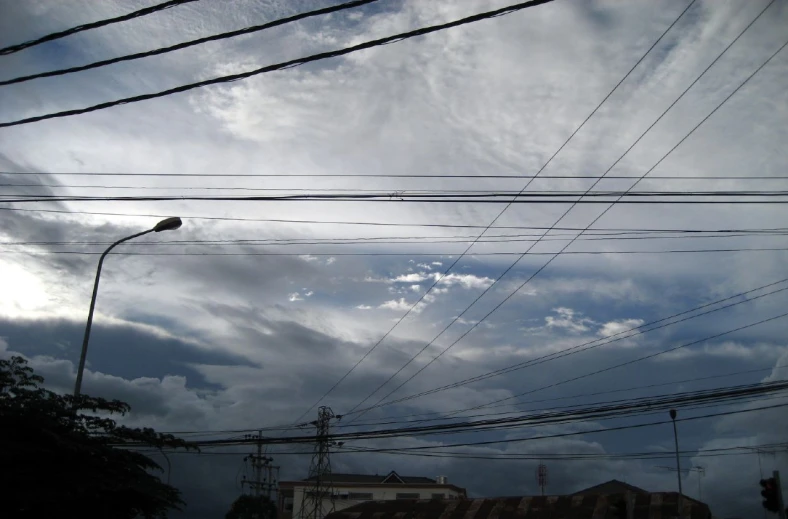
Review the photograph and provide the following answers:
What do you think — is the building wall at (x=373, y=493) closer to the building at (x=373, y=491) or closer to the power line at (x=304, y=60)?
the building at (x=373, y=491)

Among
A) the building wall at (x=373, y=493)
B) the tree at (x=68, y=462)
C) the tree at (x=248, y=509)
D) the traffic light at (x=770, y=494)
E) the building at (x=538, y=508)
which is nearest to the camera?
the tree at (x=68, y=462)

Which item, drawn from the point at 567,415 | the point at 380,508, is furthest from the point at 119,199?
the point at 380,508

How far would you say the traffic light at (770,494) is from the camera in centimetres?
1666

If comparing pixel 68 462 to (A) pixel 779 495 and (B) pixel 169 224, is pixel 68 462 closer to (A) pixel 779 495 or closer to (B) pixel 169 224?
(B) pixel 169 224

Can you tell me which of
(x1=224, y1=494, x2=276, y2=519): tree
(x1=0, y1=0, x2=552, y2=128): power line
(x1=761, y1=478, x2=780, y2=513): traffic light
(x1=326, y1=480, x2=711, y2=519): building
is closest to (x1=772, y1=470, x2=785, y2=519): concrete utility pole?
(x1=761, y1=478, x2=780, y2=513): traffic light

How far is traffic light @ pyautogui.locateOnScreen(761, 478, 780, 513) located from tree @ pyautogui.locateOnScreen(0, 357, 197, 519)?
14167 millimetres

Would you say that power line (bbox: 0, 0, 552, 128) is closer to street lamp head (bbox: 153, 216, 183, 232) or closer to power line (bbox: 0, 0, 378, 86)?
power line (bbox: 0, 0, 378, 86)

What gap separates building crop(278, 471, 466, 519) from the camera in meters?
80.5

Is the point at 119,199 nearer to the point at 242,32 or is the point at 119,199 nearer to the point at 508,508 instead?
the point at 242,32

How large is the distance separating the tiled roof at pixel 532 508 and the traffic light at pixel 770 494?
21.1 ft

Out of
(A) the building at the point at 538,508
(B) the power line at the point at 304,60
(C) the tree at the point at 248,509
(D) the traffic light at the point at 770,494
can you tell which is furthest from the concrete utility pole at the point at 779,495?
(C) the tree at the point at 248,509

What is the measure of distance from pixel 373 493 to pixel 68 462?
72.9 m

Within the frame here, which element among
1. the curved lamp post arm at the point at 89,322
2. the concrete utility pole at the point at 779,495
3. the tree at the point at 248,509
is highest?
the curved lamp post arm at the point at 89,322

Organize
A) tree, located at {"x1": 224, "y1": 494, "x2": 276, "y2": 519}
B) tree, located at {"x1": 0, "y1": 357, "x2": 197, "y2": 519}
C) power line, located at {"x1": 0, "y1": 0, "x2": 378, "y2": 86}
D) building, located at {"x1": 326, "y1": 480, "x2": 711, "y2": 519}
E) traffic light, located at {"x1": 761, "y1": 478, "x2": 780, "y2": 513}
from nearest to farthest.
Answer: power line, located at {"x1": 0, "y1": 0, "x2": 378, "y2": 86} < tree, located at {"x1": 0, "y1": 357, "x2": 197, "y2": 519} < traffic light, located at {"x1": 761, "y1": 478, "x2": 780, "y2": 513} < building, located at {"x1": 326, "y1": 480, "x2": 711, "y2": 519} < tree, located at {"x1": 224, "y1": 494, "x2": 276, "y2": 519}
